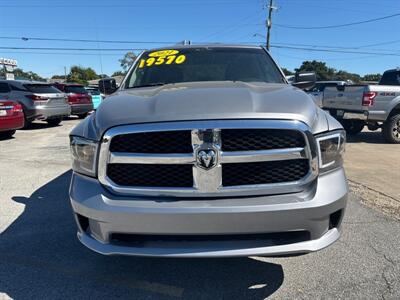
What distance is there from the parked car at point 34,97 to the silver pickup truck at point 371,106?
30.9 ft

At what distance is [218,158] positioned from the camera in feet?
8.05

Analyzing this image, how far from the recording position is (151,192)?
251 centimetres

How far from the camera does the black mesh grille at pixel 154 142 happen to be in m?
2.48

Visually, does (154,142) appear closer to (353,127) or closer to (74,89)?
(353,127)

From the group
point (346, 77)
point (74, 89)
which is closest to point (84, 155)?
point (74, 89)

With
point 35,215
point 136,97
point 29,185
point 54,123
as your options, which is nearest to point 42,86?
point 54,123

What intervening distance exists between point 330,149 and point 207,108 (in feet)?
2.92

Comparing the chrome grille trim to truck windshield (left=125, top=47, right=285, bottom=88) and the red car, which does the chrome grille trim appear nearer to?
truck windshield (left=125, top=47, right=285, bottom=88)

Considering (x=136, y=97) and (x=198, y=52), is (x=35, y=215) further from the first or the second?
(x=198, y=52)

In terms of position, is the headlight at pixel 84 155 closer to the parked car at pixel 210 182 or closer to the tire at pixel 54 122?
the parked car at pixel 210 182

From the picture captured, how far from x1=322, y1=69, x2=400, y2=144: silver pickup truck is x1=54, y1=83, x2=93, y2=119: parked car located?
11.1 m

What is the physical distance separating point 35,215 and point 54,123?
11388mm

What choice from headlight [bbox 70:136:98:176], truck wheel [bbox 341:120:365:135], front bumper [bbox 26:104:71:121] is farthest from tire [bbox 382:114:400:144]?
front bumper [bbox 26:104:71:121]

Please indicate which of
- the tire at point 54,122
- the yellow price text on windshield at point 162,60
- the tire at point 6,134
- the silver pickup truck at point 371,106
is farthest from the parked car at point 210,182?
the tire at point 54,122
